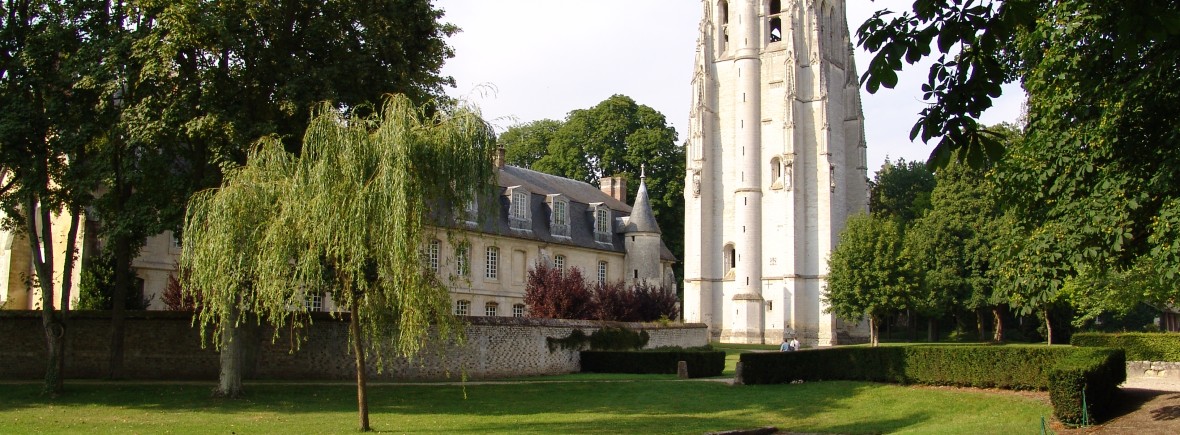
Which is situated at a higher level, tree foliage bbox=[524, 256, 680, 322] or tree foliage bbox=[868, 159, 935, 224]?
tree foliage bbox=[868, 159, 935, 224]

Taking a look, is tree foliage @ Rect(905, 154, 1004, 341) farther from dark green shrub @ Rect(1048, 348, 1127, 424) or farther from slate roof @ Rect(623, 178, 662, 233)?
dark green shrub @ Rect(1048, 348, 1127, 424)

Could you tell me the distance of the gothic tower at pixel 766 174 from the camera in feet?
170

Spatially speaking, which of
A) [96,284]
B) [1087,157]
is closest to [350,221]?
[1087,157]

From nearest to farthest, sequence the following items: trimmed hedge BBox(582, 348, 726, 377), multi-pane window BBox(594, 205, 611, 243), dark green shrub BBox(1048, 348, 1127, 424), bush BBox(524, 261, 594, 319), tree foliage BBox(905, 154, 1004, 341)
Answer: dark green shrub BBox(1048, 348, 1127, 424) → trimmed hedge BBox(582, 348, 726, 377) → bush BBox(524, 261, 594, 319) → tree foliage BBox(905, 154, 1004, 341) → multi-pane window BBox(594, 205, 611, 243)

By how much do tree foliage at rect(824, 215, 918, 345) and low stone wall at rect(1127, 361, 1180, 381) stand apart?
16755 millimetres

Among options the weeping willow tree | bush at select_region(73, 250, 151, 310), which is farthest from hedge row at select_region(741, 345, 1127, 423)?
bush at select_region(73, 250, 151, 310)

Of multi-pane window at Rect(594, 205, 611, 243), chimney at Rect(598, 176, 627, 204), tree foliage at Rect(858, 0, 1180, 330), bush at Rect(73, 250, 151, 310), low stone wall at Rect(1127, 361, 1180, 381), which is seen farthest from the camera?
chimney at Rect(598, 176, 627, 204)

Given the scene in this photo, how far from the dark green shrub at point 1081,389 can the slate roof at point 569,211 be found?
2593 centimetres

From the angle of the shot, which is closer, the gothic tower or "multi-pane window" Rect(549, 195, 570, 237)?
"multi-pane window" Rect(549, 195, 570, 237)

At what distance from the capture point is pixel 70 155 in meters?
21.1

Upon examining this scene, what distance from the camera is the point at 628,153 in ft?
200

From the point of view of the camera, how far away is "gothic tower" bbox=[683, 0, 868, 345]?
51938 mm

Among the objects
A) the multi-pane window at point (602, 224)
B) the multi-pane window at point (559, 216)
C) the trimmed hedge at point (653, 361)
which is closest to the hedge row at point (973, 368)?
the trimmed hedge at point (653, 361)

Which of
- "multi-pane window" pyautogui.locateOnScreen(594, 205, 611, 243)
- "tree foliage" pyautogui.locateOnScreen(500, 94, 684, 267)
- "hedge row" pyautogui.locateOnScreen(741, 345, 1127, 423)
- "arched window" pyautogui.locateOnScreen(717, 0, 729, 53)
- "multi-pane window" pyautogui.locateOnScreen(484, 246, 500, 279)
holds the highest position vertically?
"arched window" pyautogui.locateOnScreen(717, 0, 729, 53)
